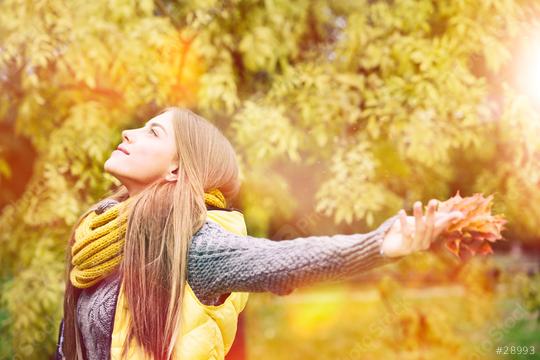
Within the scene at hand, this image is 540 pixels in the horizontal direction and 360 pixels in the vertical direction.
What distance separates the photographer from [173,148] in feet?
5.94

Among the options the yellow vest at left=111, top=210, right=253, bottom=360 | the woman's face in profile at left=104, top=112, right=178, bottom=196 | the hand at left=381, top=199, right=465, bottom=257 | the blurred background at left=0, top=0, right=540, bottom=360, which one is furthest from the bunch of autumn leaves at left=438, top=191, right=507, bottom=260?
the blurred background at left=0, top=0, right=540, bottom=360

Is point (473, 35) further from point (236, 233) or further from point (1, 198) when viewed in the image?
point (1, 198)

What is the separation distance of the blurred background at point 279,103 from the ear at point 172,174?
3.93 ft

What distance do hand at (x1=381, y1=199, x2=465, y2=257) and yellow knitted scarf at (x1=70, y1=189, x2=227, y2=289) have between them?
0.62m

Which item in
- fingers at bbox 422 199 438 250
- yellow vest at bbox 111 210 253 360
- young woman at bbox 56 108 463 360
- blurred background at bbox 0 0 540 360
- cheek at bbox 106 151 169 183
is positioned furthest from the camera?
blurred background at bbox 0 0 540 360

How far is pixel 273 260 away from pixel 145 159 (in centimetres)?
47

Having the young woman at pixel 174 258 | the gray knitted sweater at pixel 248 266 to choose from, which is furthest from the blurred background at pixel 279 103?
the gray knitted sweater at pixel 248 266

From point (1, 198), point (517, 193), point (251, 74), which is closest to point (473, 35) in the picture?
point (517, 193)

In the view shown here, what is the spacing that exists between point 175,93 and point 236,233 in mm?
1511

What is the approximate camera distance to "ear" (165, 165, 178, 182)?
1780 mm

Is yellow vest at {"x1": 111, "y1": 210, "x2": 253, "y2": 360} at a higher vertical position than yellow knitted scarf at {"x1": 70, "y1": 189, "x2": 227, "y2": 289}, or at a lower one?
lower

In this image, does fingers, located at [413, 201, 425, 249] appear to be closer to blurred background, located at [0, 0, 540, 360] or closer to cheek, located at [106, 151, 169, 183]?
cheek, located at [106, 151, 169, 183]

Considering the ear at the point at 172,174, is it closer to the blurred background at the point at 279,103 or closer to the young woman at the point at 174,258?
the young woman at the point at 174,258

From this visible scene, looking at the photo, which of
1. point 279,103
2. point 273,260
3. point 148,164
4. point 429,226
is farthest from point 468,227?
point 279,103
